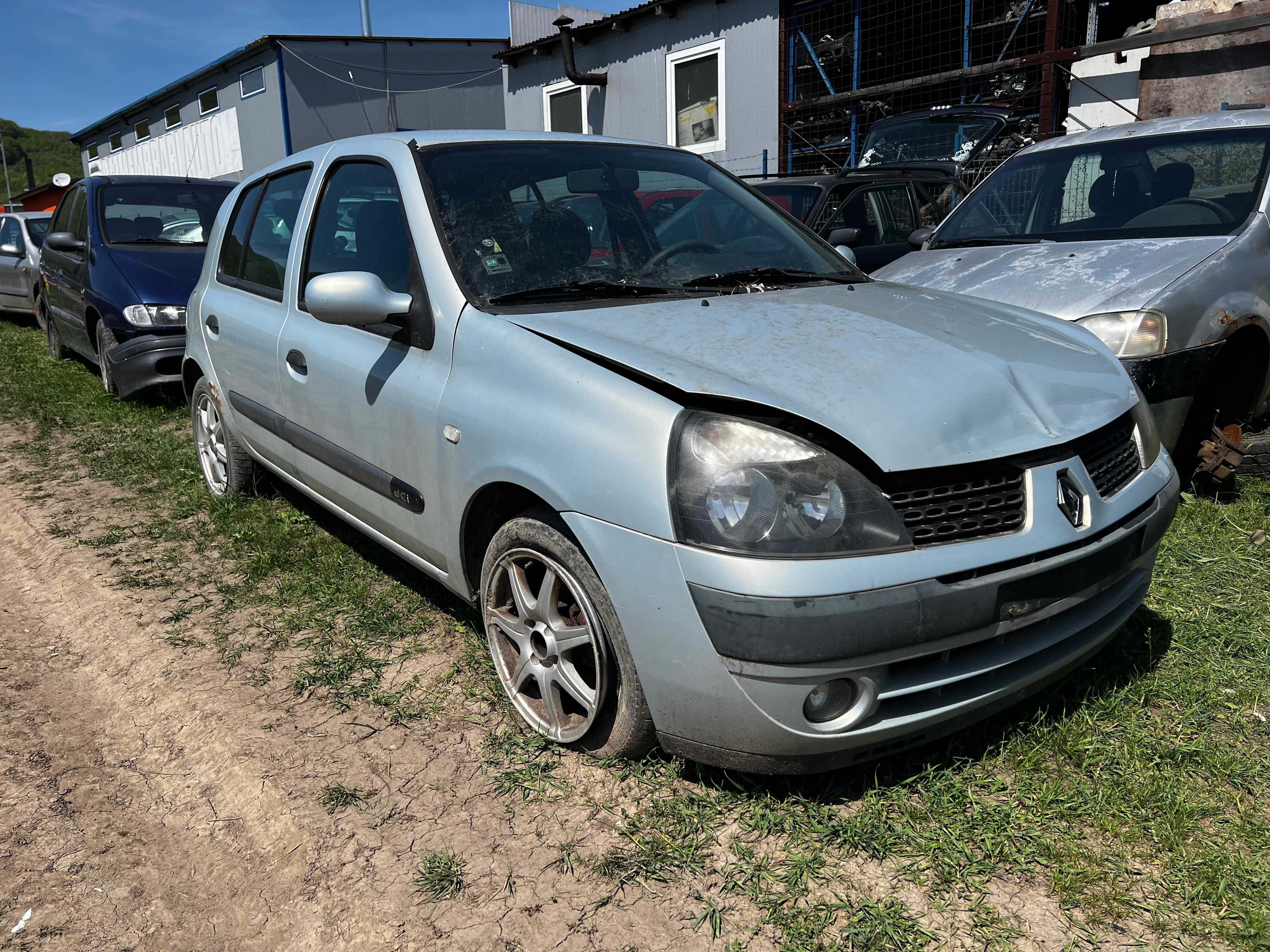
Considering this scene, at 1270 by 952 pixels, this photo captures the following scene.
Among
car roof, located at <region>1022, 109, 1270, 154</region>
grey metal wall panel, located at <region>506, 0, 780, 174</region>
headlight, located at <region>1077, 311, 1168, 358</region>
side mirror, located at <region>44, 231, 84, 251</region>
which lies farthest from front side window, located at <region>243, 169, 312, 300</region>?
grey metal wall panel, located at <region>506, 0, 780, 174</region>

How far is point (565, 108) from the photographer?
17609 mm

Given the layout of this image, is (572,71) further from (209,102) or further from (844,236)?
(209,102)

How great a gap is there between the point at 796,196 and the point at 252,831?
653 centimetres

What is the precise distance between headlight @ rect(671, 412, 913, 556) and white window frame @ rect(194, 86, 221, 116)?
26.8m

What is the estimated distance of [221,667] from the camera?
331 cm

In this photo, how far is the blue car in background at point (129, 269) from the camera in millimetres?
6977

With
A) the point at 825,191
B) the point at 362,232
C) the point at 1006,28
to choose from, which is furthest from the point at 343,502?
the point at 1006,28

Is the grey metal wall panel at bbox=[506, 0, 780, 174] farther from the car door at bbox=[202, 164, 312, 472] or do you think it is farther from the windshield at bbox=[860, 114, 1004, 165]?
the car door at bbox=[202, 164, 312, 472]

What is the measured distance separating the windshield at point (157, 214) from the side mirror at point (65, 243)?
261 mm

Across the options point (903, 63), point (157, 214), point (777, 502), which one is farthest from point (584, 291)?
point (903, 63)

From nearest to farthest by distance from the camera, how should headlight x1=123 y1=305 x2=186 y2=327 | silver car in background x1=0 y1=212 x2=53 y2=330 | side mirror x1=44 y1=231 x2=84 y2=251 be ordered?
1. headlight x1=123 y1=305 x2=186 y2=327
2. side mirror x1=44 y1=231 x2=84 y2=251
3. silver car in background x1=0 y1=212 x2=53 y2=330

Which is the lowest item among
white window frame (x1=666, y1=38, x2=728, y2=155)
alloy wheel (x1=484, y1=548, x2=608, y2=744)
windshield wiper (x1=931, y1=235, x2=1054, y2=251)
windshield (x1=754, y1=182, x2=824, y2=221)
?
alloy wheel (x1=484, y1=548, x2=608, y2=744)

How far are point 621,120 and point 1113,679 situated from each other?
600 inches

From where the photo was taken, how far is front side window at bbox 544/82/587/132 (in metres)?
17.2
